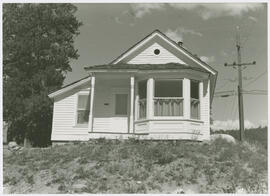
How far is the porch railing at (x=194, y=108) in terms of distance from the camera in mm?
17594

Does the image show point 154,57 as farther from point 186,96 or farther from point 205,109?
point 205,109

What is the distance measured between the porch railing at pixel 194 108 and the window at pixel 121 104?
136 inches

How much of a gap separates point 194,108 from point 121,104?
12.5 ft

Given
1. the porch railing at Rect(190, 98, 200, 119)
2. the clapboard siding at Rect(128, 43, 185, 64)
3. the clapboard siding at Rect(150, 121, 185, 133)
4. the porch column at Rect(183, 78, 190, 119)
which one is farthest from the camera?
the clapboard siding at Rect(128, 43, 185, 64)

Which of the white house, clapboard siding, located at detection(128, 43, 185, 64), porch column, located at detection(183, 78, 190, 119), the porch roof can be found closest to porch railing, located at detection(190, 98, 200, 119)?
the white house

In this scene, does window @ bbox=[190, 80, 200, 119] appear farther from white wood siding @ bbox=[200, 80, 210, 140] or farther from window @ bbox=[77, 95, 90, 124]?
window @ bbox=[77, 95, 90, 124]

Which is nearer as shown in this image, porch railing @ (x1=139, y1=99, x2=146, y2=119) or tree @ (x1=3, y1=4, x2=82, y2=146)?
porch railing @ (x1=139, y1=99, x2=146, y2=119)

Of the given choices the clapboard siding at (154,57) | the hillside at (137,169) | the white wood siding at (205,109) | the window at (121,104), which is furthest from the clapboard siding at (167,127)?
the clapboard siding at (154,57)

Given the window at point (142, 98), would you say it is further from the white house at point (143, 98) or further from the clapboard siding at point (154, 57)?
the clapboard siding at point (154, 57)

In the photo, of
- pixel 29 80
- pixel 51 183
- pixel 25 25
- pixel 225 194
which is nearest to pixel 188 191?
pixel 225 194

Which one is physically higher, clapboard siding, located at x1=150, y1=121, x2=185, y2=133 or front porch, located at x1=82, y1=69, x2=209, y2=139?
front porch, located at x1=82, y1=69, x2=209, y2=139

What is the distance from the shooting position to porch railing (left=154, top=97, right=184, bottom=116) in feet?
56.7

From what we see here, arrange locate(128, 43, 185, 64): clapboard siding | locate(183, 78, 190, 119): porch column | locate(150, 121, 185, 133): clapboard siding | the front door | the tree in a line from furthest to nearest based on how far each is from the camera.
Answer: the tree, locate(128, 43, 185, 64): clapboard siding, the front door, locate(183, 78, 190, 119): porch column, locate(150, 121, 185, 133): clapboard siding

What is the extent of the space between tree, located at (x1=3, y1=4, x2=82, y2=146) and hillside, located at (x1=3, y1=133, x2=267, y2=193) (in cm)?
888
